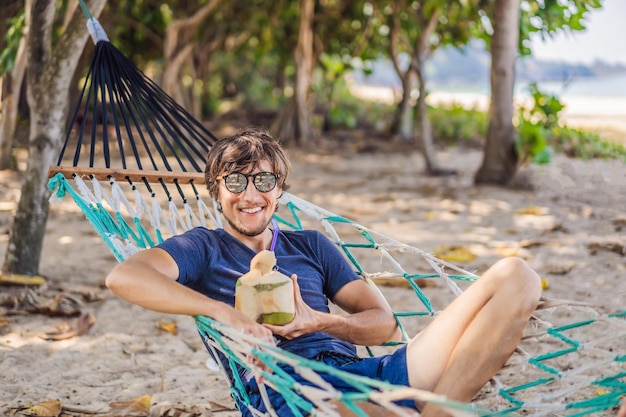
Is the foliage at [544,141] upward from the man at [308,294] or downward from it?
upward

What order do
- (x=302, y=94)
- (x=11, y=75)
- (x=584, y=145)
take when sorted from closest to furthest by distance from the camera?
(x=11, y=75) < (x=584, y=145) < (x=302, y=94)

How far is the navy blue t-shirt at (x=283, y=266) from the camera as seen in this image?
67.8 inches

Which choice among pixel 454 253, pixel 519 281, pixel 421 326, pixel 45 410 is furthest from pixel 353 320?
pixel 454 253

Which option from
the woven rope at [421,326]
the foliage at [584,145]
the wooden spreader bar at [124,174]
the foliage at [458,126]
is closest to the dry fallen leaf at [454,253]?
the woven rope at [421,326]

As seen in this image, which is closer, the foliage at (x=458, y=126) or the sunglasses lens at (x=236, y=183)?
the sunglasses lens at (x=236, y=183)

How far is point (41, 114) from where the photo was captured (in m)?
3.05

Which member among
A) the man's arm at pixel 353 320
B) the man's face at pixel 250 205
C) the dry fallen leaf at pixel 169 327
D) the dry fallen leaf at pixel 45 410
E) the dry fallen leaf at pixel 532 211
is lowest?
the dry fallen leaf at pixel 45 410

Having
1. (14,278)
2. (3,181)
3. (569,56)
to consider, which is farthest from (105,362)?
(569,56)

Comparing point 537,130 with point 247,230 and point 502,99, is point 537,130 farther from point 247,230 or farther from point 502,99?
point 247,230

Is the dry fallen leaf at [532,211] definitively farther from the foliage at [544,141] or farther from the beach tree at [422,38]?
the beach tree at [422,38]

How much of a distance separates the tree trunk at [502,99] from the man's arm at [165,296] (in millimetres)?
4528

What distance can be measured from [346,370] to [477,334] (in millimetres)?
303

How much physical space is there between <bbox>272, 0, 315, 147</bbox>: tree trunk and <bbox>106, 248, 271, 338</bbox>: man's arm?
6675mm

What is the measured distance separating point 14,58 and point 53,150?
1.72 m
